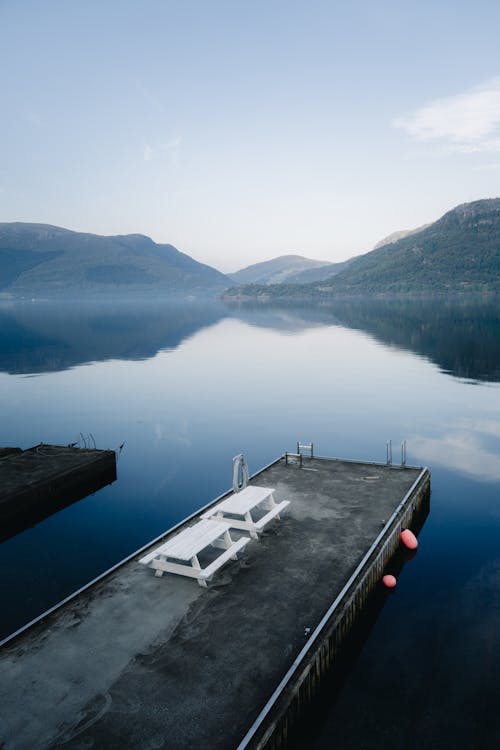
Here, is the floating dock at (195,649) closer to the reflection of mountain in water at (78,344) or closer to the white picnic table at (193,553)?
the white picnic table at (193,553)

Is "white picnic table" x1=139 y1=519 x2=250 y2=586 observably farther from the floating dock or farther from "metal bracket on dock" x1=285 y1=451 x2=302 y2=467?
"metal bracket on dock" x1=285 y1=451 x2=302 y2=467

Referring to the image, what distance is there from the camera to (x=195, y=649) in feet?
33.2

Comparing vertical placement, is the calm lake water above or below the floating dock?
below

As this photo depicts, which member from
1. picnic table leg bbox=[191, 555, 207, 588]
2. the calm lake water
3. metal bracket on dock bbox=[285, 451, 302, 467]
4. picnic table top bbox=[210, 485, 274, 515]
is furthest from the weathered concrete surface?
picnic table leg bbox=[191, 555, 207, 588]

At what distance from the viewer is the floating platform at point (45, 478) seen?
2205 centimetres

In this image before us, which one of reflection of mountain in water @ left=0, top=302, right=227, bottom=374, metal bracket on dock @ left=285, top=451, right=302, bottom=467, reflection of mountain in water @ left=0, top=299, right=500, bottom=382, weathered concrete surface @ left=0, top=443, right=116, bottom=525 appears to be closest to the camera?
weathered concrete surface @ left=0, top=443, right=116, bottom=525

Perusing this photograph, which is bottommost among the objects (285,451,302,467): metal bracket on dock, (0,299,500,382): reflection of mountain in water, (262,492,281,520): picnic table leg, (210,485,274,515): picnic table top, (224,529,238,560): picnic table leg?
(0,299,500,382): reflection of mountain in water

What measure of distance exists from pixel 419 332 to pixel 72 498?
335 feet

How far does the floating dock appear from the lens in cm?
824

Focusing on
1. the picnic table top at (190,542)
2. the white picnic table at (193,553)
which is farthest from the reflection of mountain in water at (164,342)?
the picnic table top at (190,542)

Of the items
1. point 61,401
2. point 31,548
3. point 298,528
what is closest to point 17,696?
point 298,528

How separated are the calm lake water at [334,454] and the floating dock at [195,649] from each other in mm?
1699

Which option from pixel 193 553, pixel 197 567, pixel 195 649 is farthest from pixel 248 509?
pixel 195 649

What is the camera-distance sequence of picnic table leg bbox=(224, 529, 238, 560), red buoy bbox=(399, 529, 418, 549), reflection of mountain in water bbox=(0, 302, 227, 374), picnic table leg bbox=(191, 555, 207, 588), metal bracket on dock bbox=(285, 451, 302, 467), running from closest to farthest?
1. picnic table leg bbox=(191, 555, 207, 588)
2. picnic table leg bbox=(224, 529, 238, 560)
3. red buoy bbox=(399, 529, 418, 549)
4. metal bracket on dock bbox=(285, 451, 302, 467)
5. reflection of mountain in water bbox=(0, 302, 227, 374)
